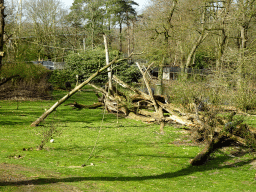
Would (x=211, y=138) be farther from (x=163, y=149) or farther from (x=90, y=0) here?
(x=90, y=0)

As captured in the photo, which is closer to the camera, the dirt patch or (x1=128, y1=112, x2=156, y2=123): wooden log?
the dirt patch

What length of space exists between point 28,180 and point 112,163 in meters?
2.65

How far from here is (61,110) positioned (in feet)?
51.0

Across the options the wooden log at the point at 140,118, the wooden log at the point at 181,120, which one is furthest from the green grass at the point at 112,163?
the wooden log at the point at 140,118

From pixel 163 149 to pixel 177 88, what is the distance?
4968 millimetres

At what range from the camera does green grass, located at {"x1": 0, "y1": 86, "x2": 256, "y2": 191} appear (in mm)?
5828

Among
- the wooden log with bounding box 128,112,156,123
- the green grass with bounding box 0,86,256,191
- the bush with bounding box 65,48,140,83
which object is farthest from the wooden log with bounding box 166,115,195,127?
the bush with bounding box 65,48,140,83

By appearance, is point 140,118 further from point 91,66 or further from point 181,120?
point 91,66

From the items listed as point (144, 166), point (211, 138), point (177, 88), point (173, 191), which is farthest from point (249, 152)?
point (177, 88)

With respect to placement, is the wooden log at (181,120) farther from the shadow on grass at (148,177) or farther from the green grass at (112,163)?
the shadow on grass at (148,177)

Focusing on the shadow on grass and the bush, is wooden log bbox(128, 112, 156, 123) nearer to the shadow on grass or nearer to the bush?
the shadow on grass

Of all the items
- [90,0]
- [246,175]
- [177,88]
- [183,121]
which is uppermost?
[90,0]

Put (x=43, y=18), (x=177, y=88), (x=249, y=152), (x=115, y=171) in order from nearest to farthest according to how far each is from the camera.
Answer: (x=115, y=171)
(x=249, y=152)
(x=177, y=88)
(x=43, y=18)

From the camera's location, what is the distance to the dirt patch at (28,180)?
4964mm
